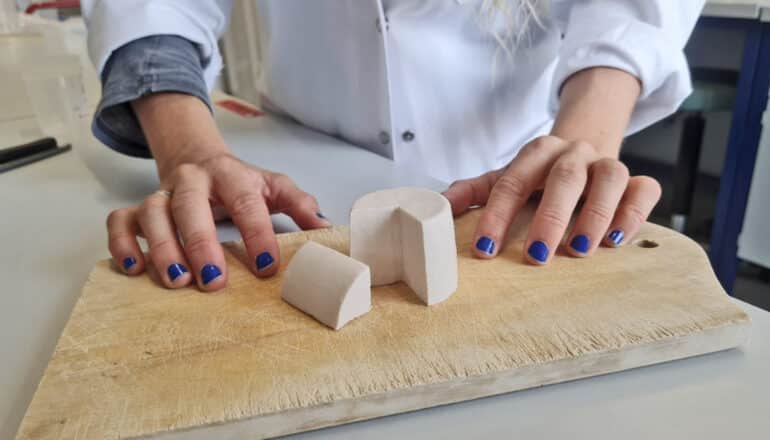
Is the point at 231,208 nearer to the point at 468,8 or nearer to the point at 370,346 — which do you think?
the point at 370,346

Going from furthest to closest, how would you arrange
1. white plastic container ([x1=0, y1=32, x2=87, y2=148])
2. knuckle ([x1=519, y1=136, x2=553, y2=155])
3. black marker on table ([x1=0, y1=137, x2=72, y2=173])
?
1. white plastic container ([x1=0, y1=32, x2=87, y2=148])
2. black marker on table ([x1=0, y1=137, x2=72, y2=173])
3. knuckle ([x1=519, y1=136, x2=553, y2=155])

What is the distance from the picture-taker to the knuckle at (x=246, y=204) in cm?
53

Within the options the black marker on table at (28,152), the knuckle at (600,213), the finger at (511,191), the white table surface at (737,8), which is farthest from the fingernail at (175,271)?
the white table surface at (737,8)

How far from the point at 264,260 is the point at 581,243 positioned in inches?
10.3

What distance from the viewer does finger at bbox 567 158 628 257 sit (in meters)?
0.49

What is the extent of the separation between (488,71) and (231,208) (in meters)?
0.43

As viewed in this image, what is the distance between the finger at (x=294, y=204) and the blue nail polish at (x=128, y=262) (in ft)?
0.48

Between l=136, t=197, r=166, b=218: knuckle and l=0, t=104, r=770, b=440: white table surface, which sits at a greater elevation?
l=136, t=197, r=166, b=218: knuckle

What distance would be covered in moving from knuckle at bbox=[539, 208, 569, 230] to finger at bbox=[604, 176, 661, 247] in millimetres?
41

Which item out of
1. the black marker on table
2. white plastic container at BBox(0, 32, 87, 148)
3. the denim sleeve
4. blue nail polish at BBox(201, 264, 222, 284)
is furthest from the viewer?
white plastic container at BBox(0, 32, 87, 148)

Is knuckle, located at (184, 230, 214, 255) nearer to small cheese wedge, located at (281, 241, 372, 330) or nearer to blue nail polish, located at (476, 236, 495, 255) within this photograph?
small cheese wedge, located at (281, 241, 372, 330)

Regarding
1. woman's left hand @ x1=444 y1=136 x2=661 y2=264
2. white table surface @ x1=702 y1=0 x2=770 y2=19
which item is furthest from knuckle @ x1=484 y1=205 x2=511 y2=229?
white table surface @ x1=702 y1=0 x2=770 y2=19

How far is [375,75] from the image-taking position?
0.78 metres

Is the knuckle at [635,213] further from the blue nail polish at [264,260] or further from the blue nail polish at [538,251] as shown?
the blue nail polish at [264,260]
